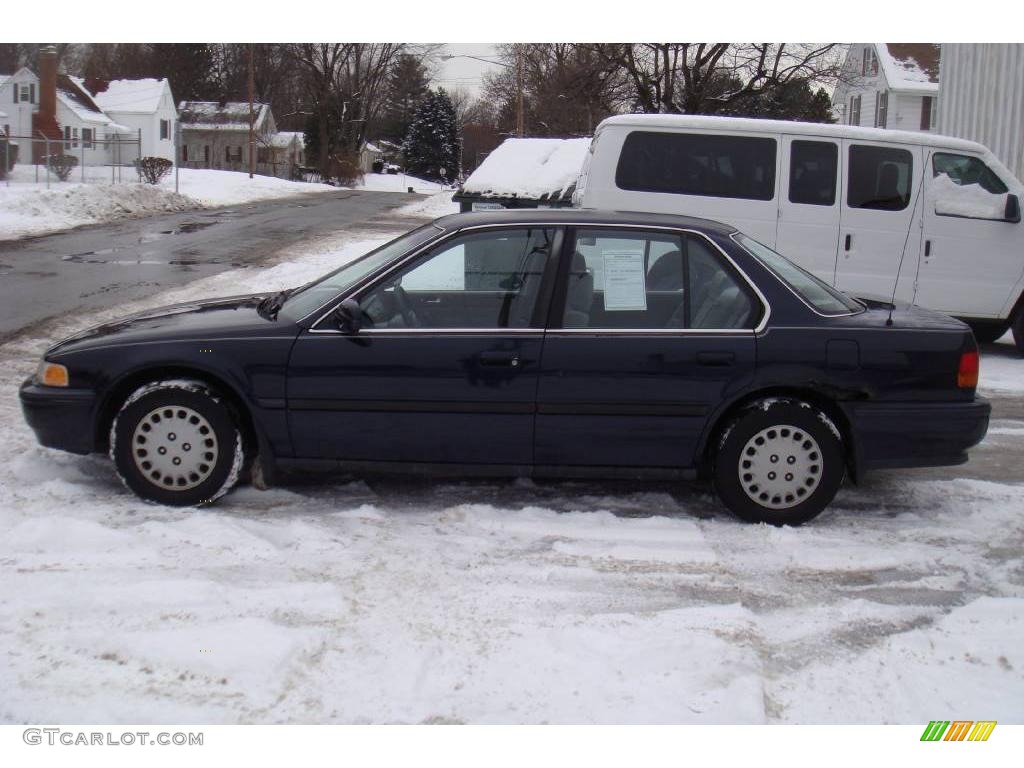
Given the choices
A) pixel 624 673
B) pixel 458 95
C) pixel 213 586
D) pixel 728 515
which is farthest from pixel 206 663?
pixel 458 95

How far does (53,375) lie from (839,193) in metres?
6.98

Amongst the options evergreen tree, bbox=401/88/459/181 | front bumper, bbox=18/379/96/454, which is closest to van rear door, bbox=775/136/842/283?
front bumper, bbox=18/379/96/454

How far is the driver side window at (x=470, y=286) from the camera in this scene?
5.27 meters

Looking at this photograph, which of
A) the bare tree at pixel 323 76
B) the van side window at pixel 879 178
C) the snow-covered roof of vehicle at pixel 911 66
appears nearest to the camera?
the van side window at pixel 879 178

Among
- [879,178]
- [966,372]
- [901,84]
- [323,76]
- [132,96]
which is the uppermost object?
[323,76]

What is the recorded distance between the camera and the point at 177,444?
5.22 meters

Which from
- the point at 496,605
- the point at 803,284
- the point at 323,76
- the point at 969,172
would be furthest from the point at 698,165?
the point at 323,76

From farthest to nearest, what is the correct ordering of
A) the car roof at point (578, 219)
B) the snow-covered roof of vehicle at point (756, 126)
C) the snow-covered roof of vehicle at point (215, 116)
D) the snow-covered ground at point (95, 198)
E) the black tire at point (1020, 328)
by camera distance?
1. the snow-covered roof of vehicle at point (215, 116)
2. the snow-covered ground at point (95, 198)
3. the black tire at point (1020, 328)
4. the snow-covered roof of vehicle at point (756, 126)
5. the car roof at point (578, 219)

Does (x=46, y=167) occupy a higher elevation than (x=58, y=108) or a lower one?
lower

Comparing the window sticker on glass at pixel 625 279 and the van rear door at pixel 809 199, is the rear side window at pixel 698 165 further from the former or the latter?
the window sticker on glass at pixel 625 279

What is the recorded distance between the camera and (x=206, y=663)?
370 cm

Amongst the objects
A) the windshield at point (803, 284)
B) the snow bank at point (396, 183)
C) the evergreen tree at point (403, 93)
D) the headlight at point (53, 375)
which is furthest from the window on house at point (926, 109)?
the evergreen tree at point (403, 93)

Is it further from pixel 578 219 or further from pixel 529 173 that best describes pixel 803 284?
pixel 529 173

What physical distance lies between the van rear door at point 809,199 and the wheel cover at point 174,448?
20.0ft
